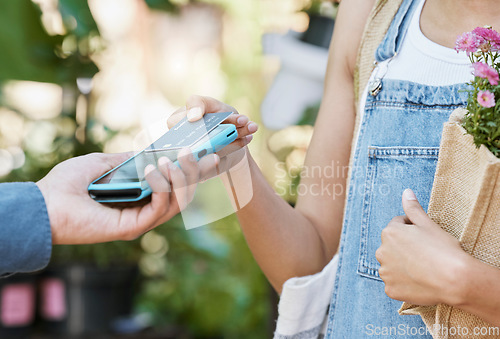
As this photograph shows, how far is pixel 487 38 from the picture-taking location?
2.23 ft

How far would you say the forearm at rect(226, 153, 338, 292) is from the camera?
916 millimetres

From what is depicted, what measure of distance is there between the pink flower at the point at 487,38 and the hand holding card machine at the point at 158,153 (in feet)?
1.07

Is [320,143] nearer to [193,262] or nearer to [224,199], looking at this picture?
[224,199]

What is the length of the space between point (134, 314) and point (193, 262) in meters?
0.33

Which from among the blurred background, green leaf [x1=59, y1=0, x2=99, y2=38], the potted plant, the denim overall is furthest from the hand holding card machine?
the potted plant

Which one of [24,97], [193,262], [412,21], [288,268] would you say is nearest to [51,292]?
[193,262]

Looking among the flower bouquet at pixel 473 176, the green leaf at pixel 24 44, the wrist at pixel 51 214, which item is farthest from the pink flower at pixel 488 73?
the green leaf at pixel 24 44

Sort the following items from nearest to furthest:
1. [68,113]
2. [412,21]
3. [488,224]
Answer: [488,224], [412,21], [68,113]

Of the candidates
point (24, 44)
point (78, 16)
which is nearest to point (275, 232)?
point (78, 16)

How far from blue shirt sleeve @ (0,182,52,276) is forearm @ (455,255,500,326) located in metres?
0.53

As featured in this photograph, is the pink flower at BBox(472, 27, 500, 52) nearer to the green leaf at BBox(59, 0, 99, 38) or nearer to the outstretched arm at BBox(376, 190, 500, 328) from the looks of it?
the outstretched arm at BBox(376, 190, 500, 328)

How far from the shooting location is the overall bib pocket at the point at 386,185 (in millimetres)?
851

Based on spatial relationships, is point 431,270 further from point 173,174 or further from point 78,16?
point 78,16

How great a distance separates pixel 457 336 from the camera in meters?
0.70
